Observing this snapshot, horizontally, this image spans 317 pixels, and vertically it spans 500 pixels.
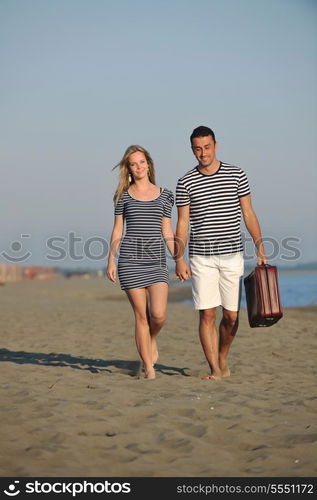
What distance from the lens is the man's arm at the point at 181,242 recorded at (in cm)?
614

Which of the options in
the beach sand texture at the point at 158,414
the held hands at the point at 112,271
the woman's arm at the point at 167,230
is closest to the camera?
the beach sand texture at the point at 158,414

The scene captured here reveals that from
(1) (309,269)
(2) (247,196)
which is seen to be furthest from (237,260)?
(1) (309,269)

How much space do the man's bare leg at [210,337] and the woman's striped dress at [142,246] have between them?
47cm

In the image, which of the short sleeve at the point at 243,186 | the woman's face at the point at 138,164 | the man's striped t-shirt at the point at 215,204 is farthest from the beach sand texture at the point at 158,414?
the woman's face at the point at 138,164

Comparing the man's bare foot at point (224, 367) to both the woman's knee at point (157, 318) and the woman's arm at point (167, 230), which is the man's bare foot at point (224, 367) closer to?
the woman's knee at point (157, 318)

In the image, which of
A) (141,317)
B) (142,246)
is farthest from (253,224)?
(141,317)

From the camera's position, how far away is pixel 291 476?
3.69 meters

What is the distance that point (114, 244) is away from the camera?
6.34 meters

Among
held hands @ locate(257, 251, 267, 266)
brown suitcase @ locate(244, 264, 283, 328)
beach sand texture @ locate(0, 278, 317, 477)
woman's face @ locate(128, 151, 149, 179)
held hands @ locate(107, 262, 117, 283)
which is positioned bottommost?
beach sand texture @ locate(0, 278, 317, 477)

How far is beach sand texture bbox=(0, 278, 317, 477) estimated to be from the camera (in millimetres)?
3875

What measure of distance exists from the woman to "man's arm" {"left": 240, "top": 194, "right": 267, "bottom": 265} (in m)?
0.66

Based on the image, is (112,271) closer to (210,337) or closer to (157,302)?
(157,302)

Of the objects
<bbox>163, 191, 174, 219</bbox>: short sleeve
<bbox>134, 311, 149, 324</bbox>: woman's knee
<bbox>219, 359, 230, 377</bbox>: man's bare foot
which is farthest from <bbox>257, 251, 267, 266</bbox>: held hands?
<bbox>134, 311, 149, 324</bbox>: woman's knee

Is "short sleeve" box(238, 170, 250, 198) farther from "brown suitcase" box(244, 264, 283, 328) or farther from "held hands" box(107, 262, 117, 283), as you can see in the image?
"held hands" box(107, 262, 117, 283)
